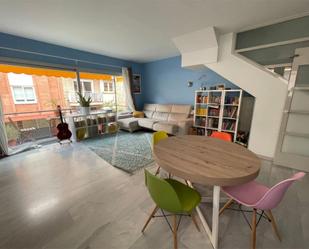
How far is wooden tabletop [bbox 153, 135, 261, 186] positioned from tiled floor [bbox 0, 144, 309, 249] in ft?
2.31

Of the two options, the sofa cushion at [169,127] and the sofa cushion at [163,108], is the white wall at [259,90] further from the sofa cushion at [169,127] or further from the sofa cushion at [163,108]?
the sofa cushion at [163,108]

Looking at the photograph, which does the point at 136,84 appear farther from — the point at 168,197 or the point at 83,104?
the point at 168,197

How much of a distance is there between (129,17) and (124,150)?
2582 mm

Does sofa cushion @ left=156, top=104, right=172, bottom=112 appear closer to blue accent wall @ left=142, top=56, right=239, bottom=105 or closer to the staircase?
blue accent wall @ left=142, top=56, right=239, bottom=105

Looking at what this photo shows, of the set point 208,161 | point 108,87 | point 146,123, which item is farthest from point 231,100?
point 108,87

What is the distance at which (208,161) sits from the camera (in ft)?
4.06

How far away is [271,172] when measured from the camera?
2367mm

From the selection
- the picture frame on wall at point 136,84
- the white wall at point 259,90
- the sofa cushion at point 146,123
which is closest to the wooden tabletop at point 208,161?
the white wall at point 259,90

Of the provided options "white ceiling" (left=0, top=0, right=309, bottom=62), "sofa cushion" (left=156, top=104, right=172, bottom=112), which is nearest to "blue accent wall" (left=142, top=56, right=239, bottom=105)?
"sofa cushion" (left=156, top=104, right=172, bottom=112)

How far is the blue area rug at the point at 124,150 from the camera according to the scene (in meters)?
2.71

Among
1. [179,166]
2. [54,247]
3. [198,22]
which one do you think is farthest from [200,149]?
[198,22]

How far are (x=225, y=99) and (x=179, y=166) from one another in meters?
2.88

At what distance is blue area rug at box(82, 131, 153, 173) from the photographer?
2.71 meters

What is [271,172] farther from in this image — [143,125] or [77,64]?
[77,64]
